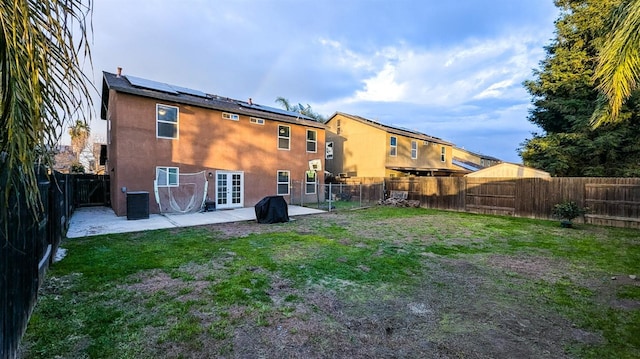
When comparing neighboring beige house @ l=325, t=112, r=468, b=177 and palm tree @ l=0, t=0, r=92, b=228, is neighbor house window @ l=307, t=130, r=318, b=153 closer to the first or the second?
neighboring beige house @ l=325, t=112, r=468, b=177

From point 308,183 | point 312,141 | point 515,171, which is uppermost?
point 312,141

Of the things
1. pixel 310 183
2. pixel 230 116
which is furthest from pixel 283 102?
pixel 230 116

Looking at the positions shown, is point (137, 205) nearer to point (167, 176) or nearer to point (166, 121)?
point (167, 176)

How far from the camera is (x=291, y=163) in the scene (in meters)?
15.5

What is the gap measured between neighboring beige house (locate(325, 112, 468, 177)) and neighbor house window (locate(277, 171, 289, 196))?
6.45 metres

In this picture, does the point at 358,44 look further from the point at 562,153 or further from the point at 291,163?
the point at 562,153

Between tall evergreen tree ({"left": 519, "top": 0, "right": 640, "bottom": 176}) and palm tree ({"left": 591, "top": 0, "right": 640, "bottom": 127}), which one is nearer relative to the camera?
palm tree ({"left": 591, "top": 0, "right": 640, "bottom": 127})

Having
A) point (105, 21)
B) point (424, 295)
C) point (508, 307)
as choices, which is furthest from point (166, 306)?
point (508, 307)

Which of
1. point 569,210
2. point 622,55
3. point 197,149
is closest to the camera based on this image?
point 622,55

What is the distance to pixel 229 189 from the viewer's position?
13.2 m

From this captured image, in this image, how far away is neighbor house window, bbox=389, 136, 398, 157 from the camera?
19.0m

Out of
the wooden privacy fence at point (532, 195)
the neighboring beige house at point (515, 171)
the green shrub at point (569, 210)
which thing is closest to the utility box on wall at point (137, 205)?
the wooden privacy fence at point (532, 195)

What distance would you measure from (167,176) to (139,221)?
2525mm

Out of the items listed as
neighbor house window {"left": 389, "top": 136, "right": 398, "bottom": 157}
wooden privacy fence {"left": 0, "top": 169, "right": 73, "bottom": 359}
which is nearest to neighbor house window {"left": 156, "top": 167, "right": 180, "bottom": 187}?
wooden privacy fence {"left": 0, "top": 169, "right": 73, "bottom": 359}
